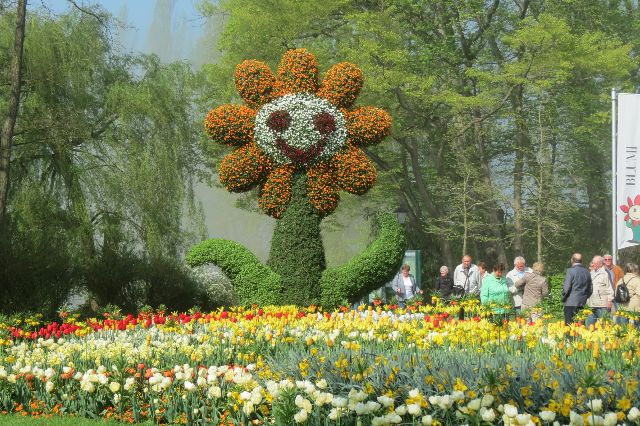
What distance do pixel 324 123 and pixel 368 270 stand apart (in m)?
2.46

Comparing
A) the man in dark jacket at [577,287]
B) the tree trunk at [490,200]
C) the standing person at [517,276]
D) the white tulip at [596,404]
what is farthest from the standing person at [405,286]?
the tree trunk at [490,200]

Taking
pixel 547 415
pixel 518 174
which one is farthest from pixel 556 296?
pixel 547 415

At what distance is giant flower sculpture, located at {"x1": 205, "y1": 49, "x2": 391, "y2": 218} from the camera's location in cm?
1510

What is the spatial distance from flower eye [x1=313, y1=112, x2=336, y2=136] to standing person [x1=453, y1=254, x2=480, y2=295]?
3211 mm

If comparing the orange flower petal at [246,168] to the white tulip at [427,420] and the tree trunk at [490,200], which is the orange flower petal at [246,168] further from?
the tree trunk at [490,200]

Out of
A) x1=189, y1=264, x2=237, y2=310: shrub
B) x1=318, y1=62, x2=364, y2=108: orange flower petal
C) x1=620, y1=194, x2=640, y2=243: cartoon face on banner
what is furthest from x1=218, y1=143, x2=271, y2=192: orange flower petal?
x1=620, y1=194, x2=640, y2=243: cartoon face on banner

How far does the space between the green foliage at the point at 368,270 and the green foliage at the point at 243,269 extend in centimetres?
81

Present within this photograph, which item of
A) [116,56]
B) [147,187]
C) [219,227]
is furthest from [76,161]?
[219,227]

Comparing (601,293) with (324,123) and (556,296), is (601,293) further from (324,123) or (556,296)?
(556,296)

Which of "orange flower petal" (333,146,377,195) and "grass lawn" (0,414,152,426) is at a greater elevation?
"orange flower petal" (333,146,377,195)

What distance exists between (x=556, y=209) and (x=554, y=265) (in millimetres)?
6346

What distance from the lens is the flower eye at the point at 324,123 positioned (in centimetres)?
1504

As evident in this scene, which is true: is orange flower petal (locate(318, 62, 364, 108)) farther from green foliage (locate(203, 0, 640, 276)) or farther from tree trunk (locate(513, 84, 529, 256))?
tree trunk (locate(513, 84, 529, 256))

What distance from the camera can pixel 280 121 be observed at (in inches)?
593
